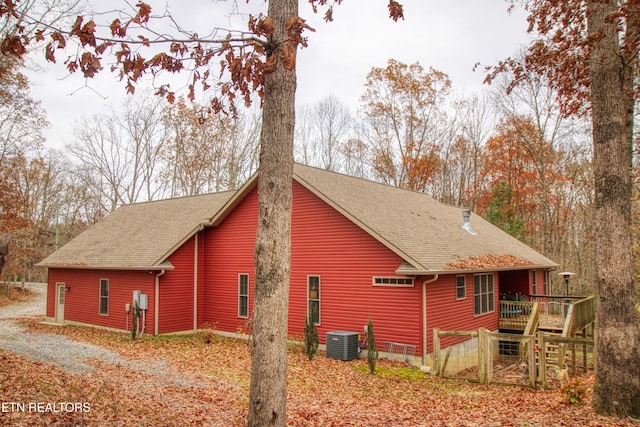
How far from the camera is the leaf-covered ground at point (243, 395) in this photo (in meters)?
7.13

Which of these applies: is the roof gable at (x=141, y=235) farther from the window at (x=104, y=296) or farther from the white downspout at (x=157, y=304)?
the window at (x=104, y=296)

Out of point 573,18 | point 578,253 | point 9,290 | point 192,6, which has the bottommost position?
point 9,290

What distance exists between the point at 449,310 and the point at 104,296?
14.4 metres

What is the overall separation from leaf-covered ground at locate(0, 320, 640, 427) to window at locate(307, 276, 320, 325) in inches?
67.9

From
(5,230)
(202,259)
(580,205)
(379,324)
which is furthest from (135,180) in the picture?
(580,205)

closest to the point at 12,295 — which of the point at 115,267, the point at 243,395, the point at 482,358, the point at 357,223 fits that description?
the point at 115,267

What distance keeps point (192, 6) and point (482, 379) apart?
10.6 meters

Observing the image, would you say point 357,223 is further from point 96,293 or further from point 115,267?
point 96,293

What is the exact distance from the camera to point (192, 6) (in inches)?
256

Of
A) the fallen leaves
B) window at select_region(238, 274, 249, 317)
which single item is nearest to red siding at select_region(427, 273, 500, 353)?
the fallen leaves

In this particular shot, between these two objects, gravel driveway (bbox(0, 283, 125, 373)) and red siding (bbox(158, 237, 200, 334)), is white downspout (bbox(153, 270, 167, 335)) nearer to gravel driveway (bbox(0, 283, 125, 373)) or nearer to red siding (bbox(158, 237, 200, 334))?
red siding (bbox(158, 237, 200, 334))

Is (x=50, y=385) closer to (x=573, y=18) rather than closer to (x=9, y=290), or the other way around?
(x=573, y=18)

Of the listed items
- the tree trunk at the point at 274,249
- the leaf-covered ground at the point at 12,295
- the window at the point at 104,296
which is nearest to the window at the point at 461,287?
the tree trunk at the point at 274,249

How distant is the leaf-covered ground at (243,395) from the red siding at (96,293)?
4.24 metres
